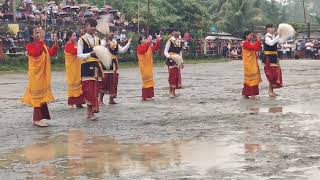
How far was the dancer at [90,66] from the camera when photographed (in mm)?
10758

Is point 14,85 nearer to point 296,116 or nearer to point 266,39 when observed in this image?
point 266,39

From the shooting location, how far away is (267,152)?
7309mm

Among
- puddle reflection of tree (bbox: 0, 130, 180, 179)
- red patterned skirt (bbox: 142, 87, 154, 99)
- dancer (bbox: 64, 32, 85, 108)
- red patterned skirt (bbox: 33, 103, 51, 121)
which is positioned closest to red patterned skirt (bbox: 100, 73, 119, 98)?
dancer (bbox: 64, 32, 85, 108)

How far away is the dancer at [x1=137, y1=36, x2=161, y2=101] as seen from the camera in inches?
575

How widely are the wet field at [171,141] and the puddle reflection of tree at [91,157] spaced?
11mm

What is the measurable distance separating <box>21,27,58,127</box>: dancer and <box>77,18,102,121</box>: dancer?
72 cm

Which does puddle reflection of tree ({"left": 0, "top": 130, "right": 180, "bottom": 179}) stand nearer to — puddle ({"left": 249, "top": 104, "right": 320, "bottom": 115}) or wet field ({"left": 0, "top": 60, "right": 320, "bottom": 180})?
wet field ({"left": 0, "top": 60, "right": 320, "bottom": 180})

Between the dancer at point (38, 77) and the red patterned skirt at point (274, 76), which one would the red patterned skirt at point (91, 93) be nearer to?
the dancer at point (38, 77)

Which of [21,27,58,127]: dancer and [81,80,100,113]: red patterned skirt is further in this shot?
[81,80,100,113]: red patterned skirt

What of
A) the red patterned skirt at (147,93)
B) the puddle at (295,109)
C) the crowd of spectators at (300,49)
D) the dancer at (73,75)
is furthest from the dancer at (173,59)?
the crowd of spectators at (300,49)

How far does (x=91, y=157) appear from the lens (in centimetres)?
737

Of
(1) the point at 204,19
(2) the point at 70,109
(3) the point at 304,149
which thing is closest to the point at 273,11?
(1) the point at 204,19

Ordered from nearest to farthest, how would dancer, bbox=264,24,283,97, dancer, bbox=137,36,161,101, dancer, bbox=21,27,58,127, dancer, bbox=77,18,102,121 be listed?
dancer, bbox=21,27,58,127
dancer, bbox=77,18,102,121
dancer, bbox=264,24,283,97
dancer, bbox=137,36,161,101

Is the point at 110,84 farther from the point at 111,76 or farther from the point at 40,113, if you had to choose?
the point at 40,113
